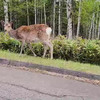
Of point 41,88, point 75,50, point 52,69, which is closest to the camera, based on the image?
point 41,88

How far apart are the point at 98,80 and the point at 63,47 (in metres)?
3.99

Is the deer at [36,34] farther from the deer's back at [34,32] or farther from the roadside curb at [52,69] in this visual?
the roadside curb at [52,69]

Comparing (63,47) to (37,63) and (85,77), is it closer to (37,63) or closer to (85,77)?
(37,63)

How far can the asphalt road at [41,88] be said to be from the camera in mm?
6000

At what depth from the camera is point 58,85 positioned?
7039 millimetres

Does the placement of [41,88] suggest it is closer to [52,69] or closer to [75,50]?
[52,69]

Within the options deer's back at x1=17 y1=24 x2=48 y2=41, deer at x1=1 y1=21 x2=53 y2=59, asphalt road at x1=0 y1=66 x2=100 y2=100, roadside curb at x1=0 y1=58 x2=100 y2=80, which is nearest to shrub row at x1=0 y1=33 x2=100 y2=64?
deer at x1=1 y1=21 x2=53 y2=59

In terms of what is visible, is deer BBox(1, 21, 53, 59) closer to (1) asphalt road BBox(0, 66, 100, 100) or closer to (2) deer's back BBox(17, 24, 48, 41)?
(2) deer's back BBox(17, 24, 48, 41)

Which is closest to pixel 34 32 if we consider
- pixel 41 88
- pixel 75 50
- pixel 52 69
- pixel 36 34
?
pixel 36 34

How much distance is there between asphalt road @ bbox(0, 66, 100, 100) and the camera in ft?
19.7

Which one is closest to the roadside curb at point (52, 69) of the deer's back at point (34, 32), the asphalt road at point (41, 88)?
the asphalt road at point (41, 88)

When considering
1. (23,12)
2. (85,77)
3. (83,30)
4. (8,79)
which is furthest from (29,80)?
(83,30)

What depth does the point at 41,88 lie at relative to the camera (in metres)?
6.63

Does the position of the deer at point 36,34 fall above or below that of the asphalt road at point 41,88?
above
